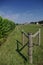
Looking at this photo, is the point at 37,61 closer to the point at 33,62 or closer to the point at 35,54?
the point at 33,62

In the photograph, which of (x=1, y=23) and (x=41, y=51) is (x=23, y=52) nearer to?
(x=41, y=51)

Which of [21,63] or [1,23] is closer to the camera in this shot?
[21,63]

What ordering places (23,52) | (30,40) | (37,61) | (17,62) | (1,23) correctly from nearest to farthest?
(30,40), (37,61), (17,62), (23,52), (1,23)

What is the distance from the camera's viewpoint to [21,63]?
240 inches

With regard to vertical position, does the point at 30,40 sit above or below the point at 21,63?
above

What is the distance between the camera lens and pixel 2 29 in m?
34.1

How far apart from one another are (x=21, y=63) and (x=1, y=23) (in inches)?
1108

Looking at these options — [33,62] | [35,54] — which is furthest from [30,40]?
[35,54]

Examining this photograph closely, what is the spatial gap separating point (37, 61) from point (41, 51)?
0.75 m

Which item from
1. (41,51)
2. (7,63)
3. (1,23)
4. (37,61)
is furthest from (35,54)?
(1,23)

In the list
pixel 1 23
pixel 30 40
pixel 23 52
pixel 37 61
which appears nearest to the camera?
pixel 30 40

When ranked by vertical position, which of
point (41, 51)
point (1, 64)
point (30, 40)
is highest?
point (30, 40)

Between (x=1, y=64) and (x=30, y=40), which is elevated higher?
(x=30, y=40)

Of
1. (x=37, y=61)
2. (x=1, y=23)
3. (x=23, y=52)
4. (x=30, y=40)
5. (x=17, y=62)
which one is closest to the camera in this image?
(x=30, y=40)
